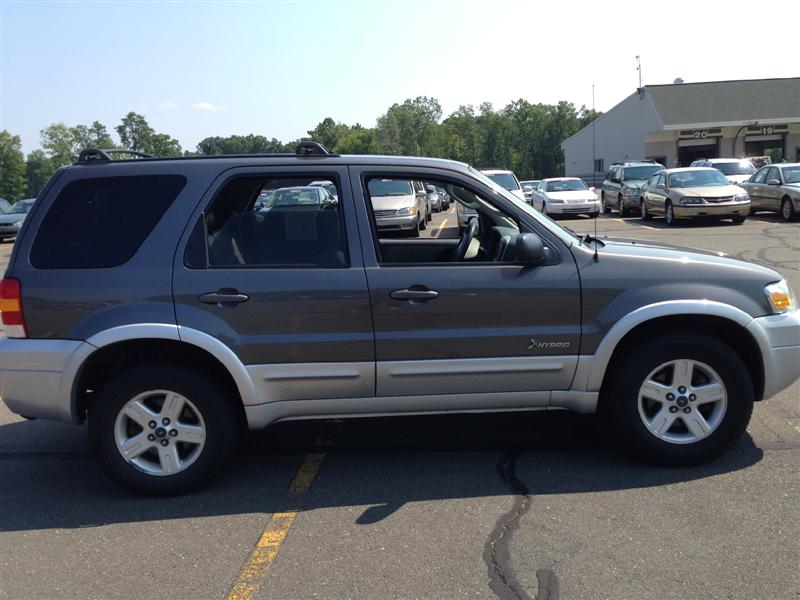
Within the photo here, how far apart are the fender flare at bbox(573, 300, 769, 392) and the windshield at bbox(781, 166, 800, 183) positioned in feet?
61.3

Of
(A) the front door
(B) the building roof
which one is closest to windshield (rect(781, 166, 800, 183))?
(A) the front door

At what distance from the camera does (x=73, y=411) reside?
13.8ft

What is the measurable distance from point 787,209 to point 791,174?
1427 mm

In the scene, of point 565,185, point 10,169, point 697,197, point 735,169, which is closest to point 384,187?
point 697,197

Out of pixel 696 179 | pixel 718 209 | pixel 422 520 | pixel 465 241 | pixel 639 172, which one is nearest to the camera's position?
pixel 422 520

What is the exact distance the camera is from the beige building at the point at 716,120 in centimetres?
4278

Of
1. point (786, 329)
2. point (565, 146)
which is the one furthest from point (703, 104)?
point (786, 329)

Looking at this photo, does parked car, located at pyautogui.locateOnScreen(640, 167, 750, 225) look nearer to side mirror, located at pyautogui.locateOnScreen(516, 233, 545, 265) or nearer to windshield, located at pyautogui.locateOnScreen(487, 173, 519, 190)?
windshield, located at pyautogui.locateOnScreen(487, 173, 519, 190)

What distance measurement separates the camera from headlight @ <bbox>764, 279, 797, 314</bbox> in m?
4.39

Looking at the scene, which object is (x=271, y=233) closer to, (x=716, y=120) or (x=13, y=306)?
(x=13, y=306)

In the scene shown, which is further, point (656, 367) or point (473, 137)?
point (473, 137)

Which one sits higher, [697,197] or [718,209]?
[697,197]

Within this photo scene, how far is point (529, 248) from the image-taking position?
415 cm

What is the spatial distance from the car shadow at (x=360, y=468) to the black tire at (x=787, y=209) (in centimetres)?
1724
